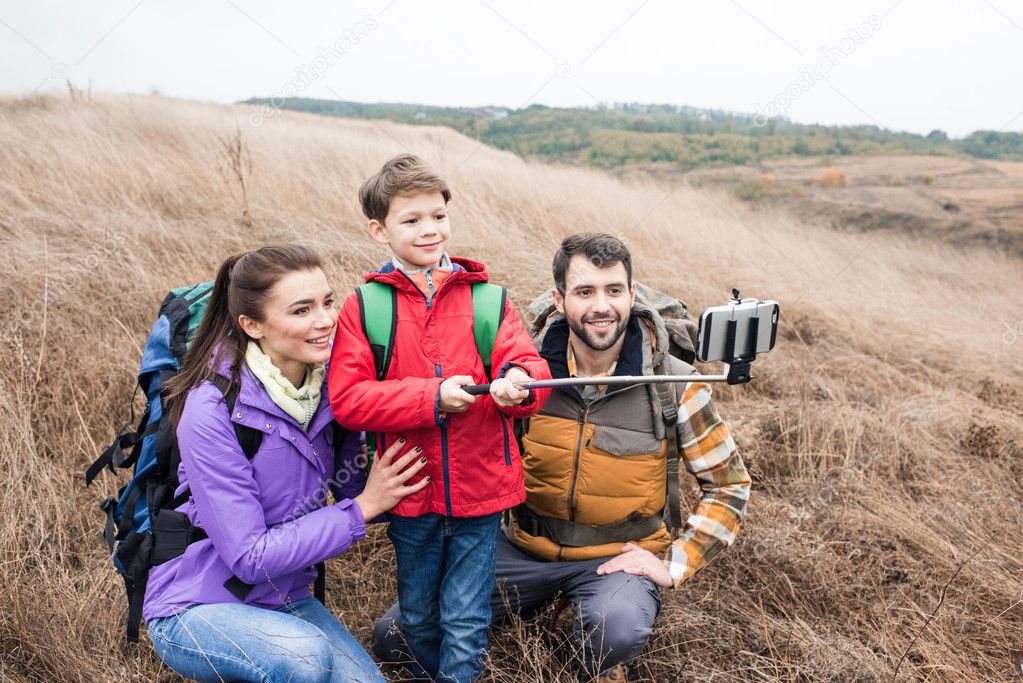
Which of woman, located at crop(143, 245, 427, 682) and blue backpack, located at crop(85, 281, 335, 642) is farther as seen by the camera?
blue backpack, located at crop(85, 281, 335, 642)

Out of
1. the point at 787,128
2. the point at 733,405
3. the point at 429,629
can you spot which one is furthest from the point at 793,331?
the point at 787,128

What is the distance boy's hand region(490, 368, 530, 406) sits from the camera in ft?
6.89

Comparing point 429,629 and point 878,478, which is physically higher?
point 429,629

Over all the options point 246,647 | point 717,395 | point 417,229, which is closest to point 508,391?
point 417,229

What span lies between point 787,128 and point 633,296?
37280 mm

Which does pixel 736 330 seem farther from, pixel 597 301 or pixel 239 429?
pixel 239 429

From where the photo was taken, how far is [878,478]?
→ 159 inches

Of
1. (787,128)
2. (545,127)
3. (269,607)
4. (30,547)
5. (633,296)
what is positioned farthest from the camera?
(787,128)

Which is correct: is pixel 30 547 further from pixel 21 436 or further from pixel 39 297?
pixel 39 297

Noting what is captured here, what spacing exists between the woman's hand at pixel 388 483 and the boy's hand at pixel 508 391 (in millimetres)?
419

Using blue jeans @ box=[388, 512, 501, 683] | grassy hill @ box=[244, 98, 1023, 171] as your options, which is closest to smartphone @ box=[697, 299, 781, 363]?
blue jeans @ box=[388, 512, 501, 683]

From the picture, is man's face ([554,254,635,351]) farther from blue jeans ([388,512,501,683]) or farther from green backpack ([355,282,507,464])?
blue jeans ([388,512,501,683])

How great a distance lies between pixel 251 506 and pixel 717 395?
11.6 feet

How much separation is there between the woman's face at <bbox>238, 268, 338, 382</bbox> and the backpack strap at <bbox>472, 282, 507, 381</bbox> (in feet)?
1.62
